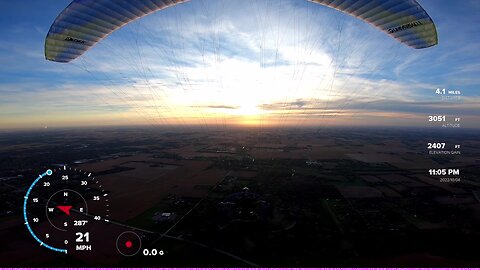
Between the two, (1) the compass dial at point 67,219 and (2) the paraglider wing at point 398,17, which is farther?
(1) the compass dial at point 67,219

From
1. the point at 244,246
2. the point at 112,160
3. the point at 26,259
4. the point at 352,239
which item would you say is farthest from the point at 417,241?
the point at 112,160

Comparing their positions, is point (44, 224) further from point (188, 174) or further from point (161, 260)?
point (188, 174)

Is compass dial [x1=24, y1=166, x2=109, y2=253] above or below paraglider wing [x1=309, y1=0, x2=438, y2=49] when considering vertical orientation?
below

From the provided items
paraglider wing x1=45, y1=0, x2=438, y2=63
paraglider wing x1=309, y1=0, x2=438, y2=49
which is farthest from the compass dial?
paraglider wing x1=309, y1=0, x2=438, y2=49

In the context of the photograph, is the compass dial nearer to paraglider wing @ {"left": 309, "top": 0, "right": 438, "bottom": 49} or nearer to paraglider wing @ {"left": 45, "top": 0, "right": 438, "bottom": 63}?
paraglider wing @ {"left": 45, "top": 0, "right": 438, "bottom": 63}

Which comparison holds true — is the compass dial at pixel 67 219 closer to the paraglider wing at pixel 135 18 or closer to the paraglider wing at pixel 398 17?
the paraglider wing at pixel 135 18

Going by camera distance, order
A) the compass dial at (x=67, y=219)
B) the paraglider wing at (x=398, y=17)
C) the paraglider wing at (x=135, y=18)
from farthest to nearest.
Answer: the compass dial at (x=67, y=219) < the paraglider wing at (x=135, y=18) < the paraglider wing at (x=398, y=17)

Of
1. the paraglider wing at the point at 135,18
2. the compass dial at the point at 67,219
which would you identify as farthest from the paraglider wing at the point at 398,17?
the compass dial at the point at 67,219

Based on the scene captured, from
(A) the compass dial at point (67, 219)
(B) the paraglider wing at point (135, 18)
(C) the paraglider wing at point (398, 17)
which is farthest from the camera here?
(A) the compass dial at point (67, 219)
